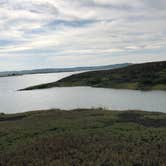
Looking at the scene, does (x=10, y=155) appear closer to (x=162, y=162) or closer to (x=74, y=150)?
(x=74, y=150)

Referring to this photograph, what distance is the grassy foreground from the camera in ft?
31.9

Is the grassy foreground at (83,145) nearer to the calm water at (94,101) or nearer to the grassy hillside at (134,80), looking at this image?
the calm water at (94,101)

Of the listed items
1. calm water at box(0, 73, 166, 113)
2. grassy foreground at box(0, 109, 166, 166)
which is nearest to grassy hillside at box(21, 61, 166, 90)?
calm water at box(0, 73, 166, 113)

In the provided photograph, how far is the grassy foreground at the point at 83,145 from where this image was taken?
31.9 feet

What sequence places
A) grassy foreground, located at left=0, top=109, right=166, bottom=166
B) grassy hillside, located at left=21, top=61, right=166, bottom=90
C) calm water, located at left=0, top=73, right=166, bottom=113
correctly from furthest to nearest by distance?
1. grassy hillside, located at left=21, top=61, right=166, bottom=90
2. calm water, located at left=0, top=73, right=166, bottom=113
3. grassy foreground, located at left=0, top=109, right=166, bottom=166

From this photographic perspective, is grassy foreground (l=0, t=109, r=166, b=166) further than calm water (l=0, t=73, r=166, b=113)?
No

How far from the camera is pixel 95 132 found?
14.2 m

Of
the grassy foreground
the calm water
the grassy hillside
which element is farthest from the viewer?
the grassy hillside

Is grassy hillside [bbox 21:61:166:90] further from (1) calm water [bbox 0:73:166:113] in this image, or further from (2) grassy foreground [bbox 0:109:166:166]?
(2) grassy foreground [bbox 0:109:166:166]

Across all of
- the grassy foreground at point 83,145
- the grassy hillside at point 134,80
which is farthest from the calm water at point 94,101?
the grassy foreground at point 83,145

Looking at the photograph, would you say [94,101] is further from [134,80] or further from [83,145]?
[83,145]

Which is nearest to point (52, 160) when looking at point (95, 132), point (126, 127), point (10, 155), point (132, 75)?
point (10, 155)

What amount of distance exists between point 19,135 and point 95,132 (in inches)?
155

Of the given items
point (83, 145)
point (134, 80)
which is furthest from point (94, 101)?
point (83, 145)
